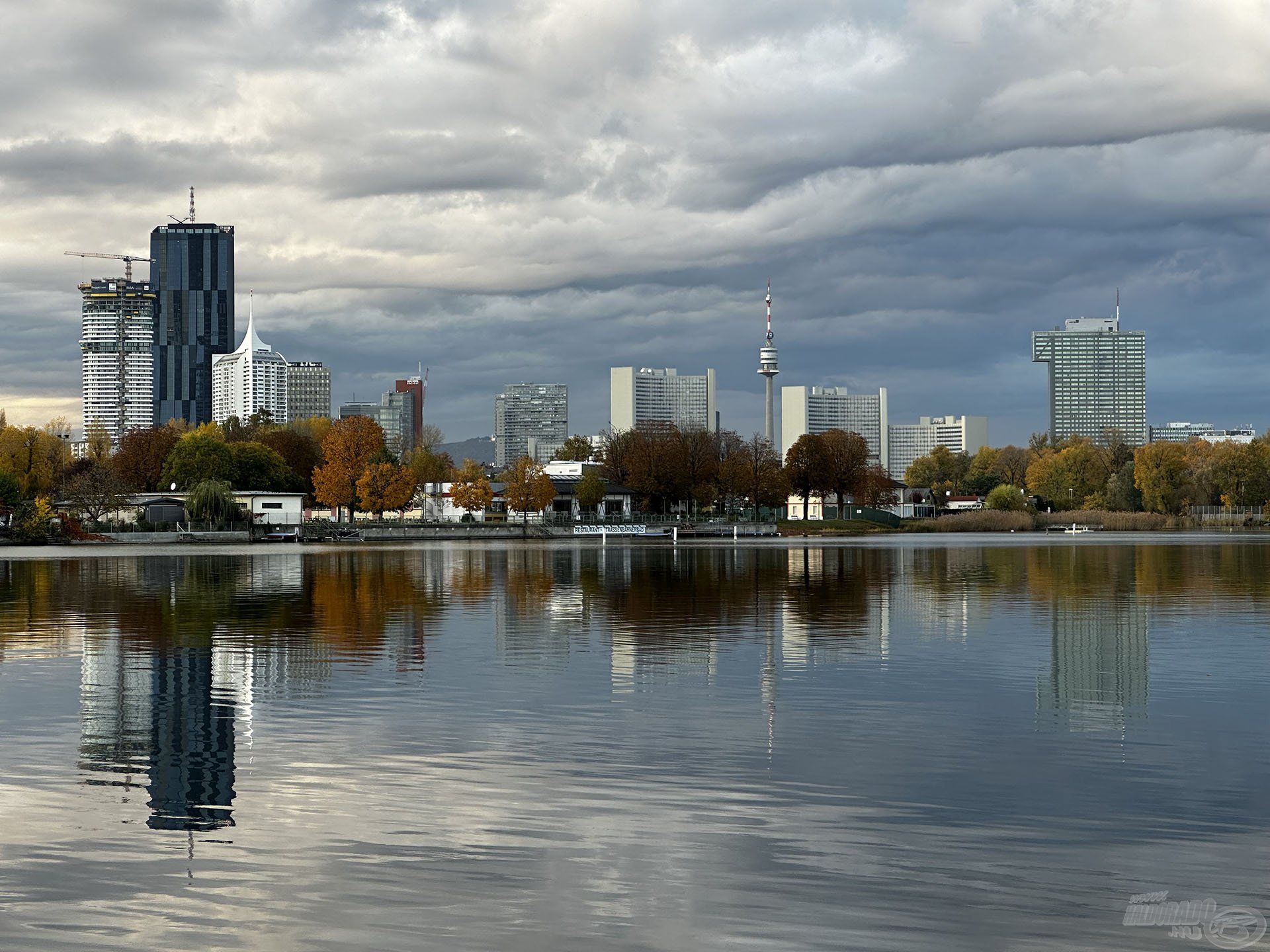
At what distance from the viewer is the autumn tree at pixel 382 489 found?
127812 millimetres

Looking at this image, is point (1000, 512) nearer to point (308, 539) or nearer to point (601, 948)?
point (308, 539)

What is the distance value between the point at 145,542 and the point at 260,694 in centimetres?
9487

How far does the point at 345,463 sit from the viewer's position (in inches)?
5098

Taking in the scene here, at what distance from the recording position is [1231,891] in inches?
381

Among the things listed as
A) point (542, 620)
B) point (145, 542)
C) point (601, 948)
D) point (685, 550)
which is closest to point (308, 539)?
point (145, 542)

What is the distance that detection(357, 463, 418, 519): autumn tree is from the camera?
128 metres

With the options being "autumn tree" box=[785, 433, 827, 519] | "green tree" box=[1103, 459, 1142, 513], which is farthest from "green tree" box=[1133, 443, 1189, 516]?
"autumn tree" box=[785, 433, 827, 519]

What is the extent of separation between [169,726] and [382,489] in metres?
114

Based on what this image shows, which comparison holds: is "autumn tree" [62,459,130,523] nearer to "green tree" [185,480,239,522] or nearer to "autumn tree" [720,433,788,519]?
"green tree" [185,480,239,522]

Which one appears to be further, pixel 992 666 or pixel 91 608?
pixel 91 608

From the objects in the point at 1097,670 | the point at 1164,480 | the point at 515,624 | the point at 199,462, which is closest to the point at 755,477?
the point at 1164,480

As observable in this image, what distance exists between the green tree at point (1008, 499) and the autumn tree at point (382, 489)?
88.4m

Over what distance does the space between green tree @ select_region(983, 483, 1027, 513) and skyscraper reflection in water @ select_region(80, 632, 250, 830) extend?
165531 mm

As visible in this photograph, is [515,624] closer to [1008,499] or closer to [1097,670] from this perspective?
[1097,670]
